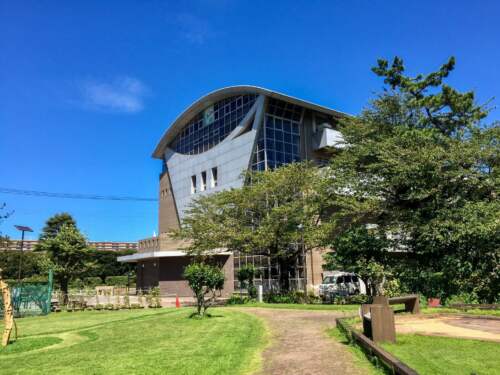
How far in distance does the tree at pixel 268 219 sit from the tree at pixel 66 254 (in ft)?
22.7

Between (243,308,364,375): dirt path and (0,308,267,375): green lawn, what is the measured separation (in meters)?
0.37

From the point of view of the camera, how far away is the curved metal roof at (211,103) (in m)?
42.1

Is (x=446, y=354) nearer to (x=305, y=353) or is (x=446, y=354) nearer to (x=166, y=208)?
(x=305, y=353)

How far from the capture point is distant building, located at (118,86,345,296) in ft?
134

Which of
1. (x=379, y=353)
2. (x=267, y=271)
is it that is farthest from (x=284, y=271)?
(x=379, y=353)

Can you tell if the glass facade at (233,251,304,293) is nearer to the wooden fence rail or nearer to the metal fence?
the metal fence

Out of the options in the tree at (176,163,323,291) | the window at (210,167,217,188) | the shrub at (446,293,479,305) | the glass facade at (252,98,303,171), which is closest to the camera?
the shrub at (446,293,479,305)

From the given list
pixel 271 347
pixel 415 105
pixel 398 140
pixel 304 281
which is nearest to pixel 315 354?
pixel 271 347

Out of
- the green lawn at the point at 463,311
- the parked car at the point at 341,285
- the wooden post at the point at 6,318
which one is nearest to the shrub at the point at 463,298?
the green lawn at the point at 463,311

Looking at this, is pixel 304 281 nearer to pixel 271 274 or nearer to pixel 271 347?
pixel 271 274

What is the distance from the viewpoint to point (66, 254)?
2978 cm

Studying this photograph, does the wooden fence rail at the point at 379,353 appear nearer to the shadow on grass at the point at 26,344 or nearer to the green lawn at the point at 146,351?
the green lawn at the point at 146,351

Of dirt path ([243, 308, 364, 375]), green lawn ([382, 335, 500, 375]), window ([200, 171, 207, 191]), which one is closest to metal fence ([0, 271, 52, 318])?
dirt path ([243, 308, 364, 375])

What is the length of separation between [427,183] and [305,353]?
1381 centimetres
